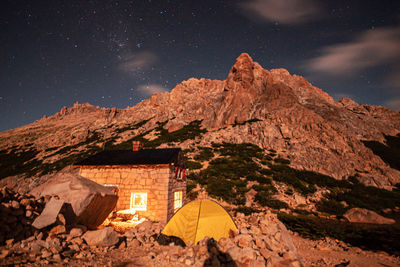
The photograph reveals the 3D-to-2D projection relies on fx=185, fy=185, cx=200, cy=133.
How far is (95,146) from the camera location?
5012cm

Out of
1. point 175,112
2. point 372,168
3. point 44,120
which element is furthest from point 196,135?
point 44,120

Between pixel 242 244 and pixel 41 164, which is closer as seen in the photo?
pixel 242 244

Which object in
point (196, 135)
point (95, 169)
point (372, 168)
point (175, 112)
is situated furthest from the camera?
point (175, 112)

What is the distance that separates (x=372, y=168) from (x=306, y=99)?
27365 mm

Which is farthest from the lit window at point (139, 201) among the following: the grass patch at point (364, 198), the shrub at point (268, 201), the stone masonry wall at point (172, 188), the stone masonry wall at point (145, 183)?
the grass patch at point (364, 198)

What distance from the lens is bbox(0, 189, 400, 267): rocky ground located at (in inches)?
209

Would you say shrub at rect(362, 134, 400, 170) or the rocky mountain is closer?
the rocky mountain

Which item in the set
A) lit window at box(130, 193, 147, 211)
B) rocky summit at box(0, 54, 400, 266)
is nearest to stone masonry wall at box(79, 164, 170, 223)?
lit window at box(130, 193, 147, 211)

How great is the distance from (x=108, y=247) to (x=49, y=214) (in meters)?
2.36

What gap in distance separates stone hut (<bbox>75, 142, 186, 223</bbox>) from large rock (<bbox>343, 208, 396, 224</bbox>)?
15.7 metres

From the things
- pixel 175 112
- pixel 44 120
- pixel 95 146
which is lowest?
pixel 95 146

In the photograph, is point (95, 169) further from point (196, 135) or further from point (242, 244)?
point (196, 135)

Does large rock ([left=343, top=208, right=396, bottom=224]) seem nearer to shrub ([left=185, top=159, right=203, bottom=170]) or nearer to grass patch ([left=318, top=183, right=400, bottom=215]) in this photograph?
grass patch ([left=318, top=183, right=400, bottom=215])

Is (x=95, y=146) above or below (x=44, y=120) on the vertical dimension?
below
